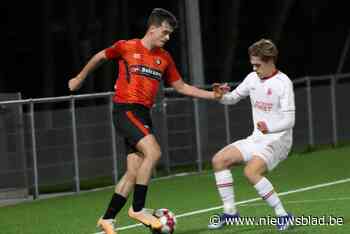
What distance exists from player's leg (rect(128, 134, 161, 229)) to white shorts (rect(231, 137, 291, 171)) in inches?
38.5

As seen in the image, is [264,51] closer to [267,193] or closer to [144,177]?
[267,193]

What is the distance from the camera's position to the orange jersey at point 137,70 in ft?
39.8

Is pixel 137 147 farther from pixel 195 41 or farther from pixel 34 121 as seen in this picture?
pixel 195 41

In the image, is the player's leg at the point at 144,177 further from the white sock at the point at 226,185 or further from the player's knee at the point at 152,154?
the white sock at the point at 226,185

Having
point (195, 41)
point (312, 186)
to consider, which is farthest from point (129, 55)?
point (195, 41)

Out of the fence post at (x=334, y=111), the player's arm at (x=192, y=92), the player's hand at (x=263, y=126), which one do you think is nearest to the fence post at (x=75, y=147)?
the player's arm at (x=192, y=92)

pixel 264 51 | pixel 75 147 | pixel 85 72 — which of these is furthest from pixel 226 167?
pixel 75 147

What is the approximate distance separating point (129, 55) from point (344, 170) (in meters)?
8.02

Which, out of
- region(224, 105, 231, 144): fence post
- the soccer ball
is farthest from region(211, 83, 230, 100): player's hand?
region(224, 105, 231, 144): fence post

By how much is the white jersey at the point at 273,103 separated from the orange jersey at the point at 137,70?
97cm

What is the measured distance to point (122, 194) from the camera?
481 inches

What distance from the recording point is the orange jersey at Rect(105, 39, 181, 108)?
12.1m

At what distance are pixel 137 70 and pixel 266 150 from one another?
148 cm

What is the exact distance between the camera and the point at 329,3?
30641mm
